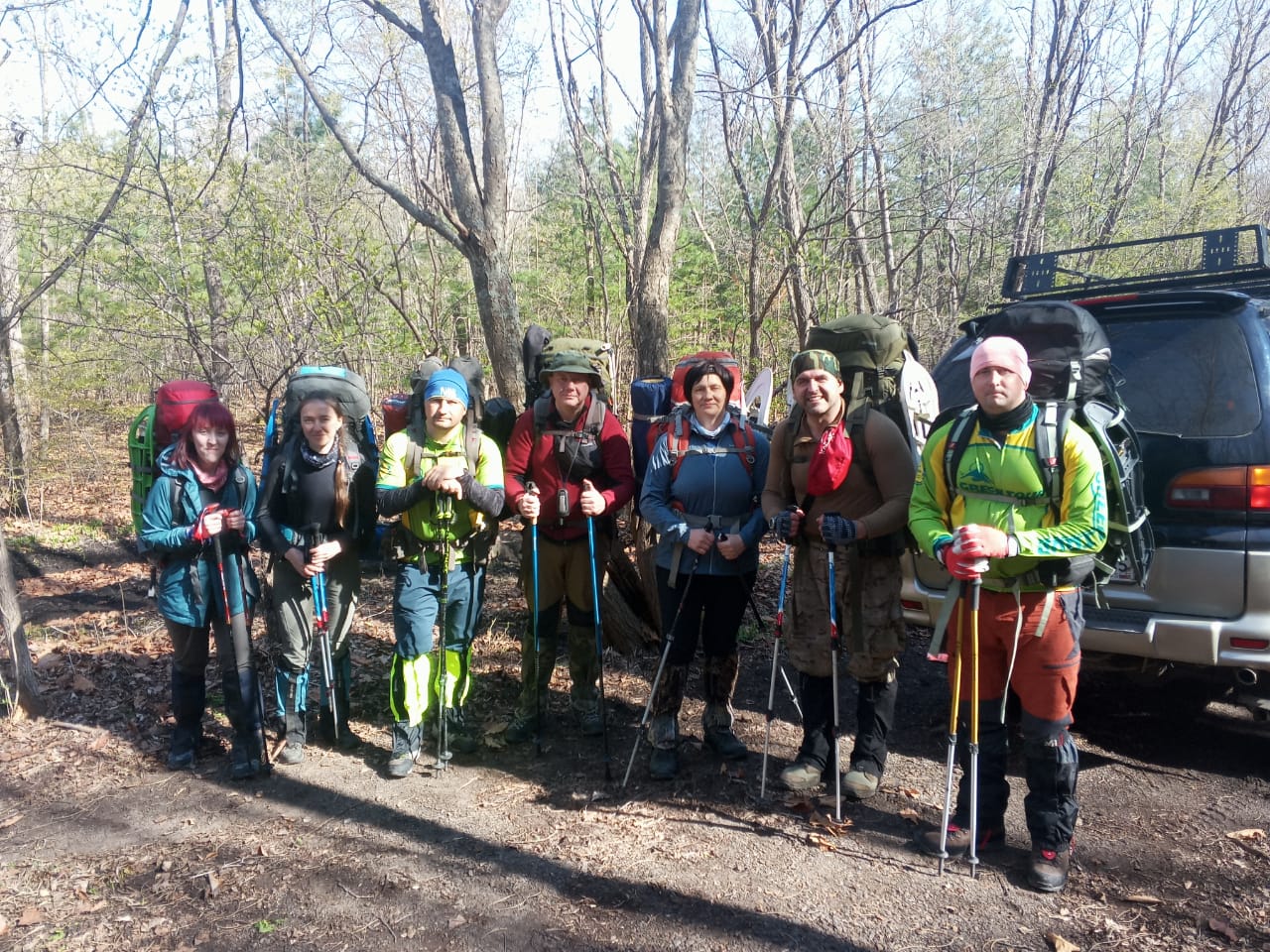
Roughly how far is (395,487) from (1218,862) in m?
3.93

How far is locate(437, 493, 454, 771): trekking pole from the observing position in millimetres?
4312

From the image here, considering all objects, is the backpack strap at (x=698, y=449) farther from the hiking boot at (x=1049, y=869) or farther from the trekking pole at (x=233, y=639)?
the trekking pole at (x=233, y=639)

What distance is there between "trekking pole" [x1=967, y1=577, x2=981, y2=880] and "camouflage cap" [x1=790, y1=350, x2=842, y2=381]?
3.77ft

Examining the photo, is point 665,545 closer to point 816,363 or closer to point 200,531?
point 816,363

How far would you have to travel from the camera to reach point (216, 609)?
4492mm

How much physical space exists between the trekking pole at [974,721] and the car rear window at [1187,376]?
1321mm

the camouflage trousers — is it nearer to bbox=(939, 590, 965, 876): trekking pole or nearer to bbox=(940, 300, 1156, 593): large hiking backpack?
bbox=(939, 590, 965, 876): trekking pole

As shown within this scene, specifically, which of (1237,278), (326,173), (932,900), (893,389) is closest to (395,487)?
(893,389)

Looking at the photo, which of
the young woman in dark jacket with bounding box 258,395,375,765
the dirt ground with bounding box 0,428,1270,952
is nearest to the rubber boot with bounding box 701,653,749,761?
the dirt ground with bounding box 0,428,1270,952

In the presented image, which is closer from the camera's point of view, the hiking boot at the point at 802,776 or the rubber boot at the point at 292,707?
the hiking boot at the point at 802,776

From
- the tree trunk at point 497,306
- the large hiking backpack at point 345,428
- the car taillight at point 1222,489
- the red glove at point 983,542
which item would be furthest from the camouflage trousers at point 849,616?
the tree trunk at point 497,306

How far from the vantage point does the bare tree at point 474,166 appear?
271 inches

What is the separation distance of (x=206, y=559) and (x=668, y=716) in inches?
99.9

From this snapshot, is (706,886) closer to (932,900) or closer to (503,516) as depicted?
(932,900)
